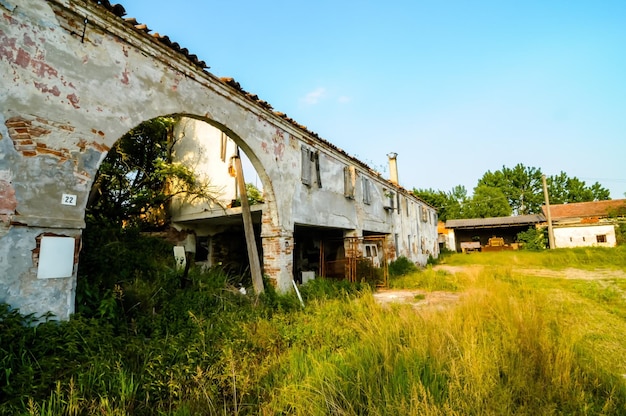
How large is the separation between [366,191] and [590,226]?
77.9ft

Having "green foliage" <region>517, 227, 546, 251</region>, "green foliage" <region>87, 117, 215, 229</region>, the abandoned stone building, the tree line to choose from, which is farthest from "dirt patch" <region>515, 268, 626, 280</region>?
the tree line

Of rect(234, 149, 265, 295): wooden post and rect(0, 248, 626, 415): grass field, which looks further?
rect(234, 149, 265, 295): wooden post

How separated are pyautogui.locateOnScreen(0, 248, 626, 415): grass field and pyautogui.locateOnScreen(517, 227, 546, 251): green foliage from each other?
77.6 feet

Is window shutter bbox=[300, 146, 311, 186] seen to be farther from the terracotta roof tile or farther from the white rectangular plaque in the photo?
the white rectangular plaque

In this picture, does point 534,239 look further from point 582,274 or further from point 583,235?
point 582,274

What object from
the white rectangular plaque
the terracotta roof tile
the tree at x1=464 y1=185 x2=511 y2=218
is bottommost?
the white rectangular plaque

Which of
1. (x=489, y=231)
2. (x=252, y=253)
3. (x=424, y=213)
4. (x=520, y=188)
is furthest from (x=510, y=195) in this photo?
(x=252, y=253)

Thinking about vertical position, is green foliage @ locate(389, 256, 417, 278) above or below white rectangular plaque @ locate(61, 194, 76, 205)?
below

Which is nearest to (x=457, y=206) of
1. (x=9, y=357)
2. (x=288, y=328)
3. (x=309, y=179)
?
(x=309, y=179)

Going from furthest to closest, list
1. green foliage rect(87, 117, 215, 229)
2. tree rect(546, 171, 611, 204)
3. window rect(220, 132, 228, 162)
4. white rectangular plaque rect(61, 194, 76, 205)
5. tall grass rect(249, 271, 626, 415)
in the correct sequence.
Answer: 1. tree rect(546, 171, 611, 204)
2. window rect(220, 132, 228, 162)
3. green foliage rect(87, 117, 215, 229)
4. white rectangular plaque rect(61, 194, 76, 205)
5. tall grass rect(249, 271, 626, 415)

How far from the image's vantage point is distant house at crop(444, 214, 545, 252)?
28156 mm

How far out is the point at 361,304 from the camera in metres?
6.49

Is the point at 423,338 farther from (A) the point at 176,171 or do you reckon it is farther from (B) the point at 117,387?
(A) the point at 176,171

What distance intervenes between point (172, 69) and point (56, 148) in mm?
2502
